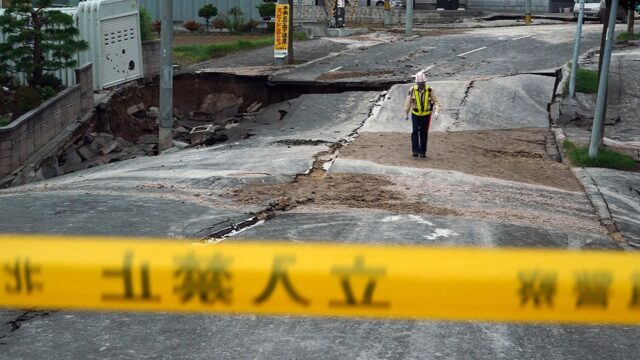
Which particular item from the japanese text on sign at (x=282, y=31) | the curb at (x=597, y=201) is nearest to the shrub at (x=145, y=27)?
the japanese text on sign at (x=282, y=31)

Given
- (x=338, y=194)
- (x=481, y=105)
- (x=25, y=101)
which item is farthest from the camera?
(x=481, y=105)

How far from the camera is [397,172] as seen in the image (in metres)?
15.1

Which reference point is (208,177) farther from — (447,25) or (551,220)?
(447,25)

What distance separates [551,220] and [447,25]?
106ft

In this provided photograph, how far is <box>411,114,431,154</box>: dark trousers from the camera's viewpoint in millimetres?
16188

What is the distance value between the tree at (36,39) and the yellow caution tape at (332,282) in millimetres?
18258

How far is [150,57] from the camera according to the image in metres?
27.4

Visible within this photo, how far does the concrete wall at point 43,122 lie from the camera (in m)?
16.6

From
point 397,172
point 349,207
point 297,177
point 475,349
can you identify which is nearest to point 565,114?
point 397,172

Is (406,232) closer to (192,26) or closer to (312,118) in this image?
(312,118)

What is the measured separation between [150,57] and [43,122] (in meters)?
9.30

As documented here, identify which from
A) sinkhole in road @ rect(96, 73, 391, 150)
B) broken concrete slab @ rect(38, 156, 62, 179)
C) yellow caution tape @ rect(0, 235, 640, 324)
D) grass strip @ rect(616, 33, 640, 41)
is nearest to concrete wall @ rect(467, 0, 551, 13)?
grass strip @ rect(616, 33, 640, 41)

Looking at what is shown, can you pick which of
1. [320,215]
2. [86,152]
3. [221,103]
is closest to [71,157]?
[86,152]

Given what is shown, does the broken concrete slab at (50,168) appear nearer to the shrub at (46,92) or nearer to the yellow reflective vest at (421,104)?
the shrub at (46,92)
